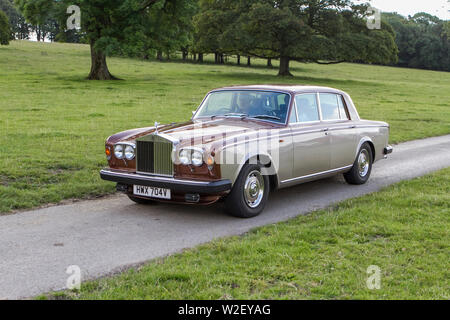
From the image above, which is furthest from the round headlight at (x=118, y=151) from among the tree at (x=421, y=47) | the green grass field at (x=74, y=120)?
the tree at (x=421, y=47)

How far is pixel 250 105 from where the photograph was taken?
7484mm

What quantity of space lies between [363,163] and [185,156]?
150 inches

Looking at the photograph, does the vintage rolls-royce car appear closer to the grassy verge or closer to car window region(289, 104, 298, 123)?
car window region(289, 104, 298, 123)

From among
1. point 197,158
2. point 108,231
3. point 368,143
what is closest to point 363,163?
point 368,143

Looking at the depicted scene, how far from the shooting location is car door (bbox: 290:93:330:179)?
23.5 ft

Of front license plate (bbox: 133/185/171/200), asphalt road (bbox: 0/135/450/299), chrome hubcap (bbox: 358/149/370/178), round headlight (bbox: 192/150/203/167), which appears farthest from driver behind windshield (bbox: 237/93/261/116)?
chrome hubcap (bbox: 358/149/370/178)

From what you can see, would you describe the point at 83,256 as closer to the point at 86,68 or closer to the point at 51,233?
the point at 51,233

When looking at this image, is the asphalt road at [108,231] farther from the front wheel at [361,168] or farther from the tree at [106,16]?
the tree at [106,16]

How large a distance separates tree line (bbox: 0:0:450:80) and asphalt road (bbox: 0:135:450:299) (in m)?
22.5

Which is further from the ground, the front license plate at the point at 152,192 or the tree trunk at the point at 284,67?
the tree trunk at the point at 284,67

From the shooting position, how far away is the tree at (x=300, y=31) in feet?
131

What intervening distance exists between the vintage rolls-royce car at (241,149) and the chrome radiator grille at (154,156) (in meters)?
0.01

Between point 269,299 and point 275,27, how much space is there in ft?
125
